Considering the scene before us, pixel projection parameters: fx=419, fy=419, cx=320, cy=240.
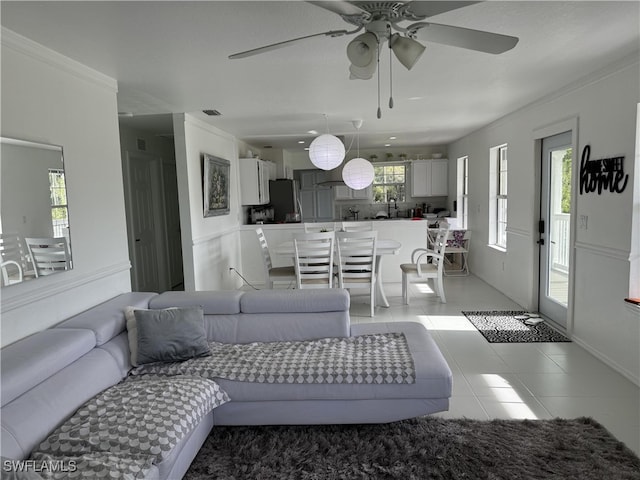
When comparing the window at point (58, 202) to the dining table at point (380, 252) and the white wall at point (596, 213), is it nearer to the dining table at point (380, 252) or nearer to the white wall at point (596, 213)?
the dining table at point (380, 252)

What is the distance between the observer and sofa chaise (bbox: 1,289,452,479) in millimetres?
1853

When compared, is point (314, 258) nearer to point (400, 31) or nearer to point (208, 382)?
point (208, 382)

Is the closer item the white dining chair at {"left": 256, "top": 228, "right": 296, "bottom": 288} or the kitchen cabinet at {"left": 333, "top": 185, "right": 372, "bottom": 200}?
the white dining chair at {"left": 256, "top": 228, "right": 296, "bottom": 288}

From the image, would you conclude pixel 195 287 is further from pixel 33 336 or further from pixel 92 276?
pixel 33 336

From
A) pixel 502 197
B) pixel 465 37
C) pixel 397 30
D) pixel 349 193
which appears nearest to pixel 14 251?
pixel 397 30

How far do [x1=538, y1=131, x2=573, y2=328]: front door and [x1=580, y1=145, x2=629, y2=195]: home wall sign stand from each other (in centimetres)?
37

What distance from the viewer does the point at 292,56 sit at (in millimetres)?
2885

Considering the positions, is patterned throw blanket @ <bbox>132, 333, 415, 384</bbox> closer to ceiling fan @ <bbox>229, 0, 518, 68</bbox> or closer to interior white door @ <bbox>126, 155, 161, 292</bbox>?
ceiling fan @ <bbox>229, 0, 518, 68</bbox>

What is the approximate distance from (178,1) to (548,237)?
4255 millimetres

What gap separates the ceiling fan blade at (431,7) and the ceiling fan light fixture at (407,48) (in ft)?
0.42

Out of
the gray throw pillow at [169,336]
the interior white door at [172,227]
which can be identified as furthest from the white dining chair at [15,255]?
the interior white door at [172,227]

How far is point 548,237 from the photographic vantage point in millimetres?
4602

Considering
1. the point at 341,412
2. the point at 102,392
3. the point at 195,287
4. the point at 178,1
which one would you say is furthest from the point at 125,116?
the point at 341,412

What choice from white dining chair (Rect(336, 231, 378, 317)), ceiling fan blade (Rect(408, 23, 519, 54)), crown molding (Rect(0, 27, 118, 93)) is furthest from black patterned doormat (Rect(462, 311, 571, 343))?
crown molding (Rect(0, 27, 118, 93))
